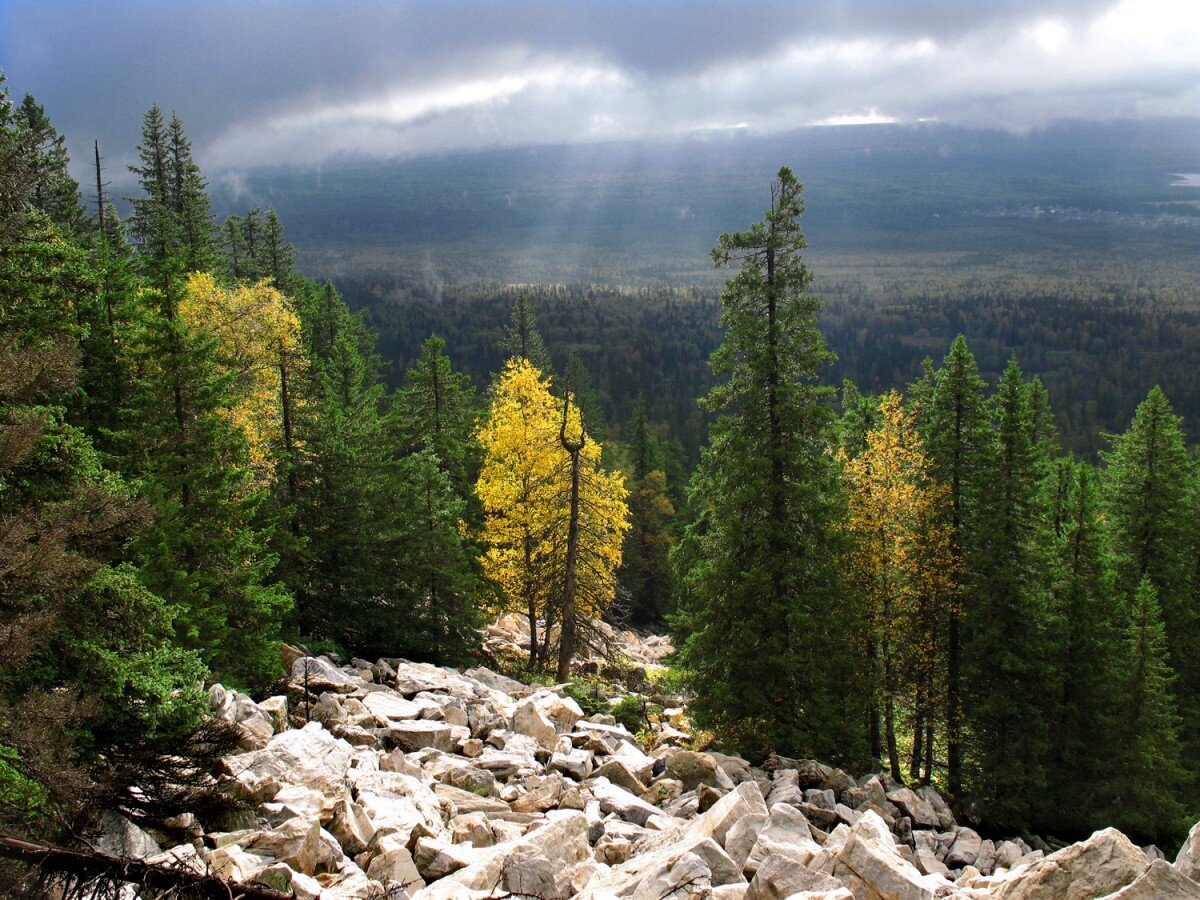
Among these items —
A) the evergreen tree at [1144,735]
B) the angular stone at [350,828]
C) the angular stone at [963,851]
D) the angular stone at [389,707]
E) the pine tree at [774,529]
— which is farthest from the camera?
the evergreen tree at [1144,735]

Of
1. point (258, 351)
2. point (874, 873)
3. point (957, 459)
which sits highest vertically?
point (258, 351)

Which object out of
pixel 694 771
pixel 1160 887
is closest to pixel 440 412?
pixel 694 771

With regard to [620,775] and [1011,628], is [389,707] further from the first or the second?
[1011,628]

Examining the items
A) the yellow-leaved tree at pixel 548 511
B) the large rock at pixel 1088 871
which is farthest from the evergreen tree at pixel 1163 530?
the large rock at pixel 1088 871

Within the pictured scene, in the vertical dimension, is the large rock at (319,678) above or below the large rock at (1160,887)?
below

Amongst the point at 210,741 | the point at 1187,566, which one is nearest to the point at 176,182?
the point at 210,741

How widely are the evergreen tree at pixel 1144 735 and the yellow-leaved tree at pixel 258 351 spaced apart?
2720 centimetres

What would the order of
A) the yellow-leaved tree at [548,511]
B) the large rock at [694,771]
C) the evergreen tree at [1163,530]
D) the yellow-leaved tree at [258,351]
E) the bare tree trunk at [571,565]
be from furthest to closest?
the evergreen tree at [1163,530] < the yellow-leaved tree at [258,351] < the yellow-leaved tree at [548,511] < the bare tree trunk at [571,565] < the large rock at [694,771]

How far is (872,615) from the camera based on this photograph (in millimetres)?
26078

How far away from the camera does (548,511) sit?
3044 cm

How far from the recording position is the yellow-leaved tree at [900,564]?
25.9 metres

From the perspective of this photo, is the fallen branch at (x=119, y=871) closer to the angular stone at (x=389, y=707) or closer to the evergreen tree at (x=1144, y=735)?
the angular stone at (x=389, y=707)

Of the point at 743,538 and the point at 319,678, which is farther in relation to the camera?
the point at 743,538

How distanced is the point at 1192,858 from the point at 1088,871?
1727mm
